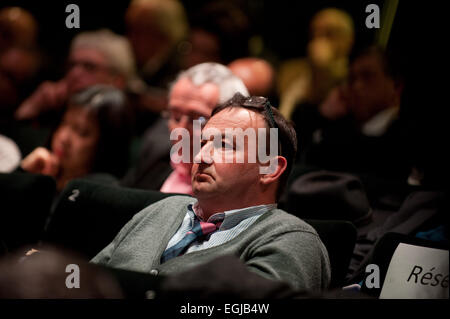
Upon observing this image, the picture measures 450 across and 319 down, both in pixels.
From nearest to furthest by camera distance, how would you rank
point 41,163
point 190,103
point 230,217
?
point 230,217, point 190,103, point 41,163

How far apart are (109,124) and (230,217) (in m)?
1.49

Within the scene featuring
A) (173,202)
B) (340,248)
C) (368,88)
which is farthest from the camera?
(368,88)

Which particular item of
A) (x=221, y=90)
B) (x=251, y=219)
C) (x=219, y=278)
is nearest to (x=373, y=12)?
(x=221, y=90)

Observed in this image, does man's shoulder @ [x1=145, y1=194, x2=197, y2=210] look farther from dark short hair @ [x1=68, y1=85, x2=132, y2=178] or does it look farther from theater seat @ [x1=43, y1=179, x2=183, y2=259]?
dark short hair @ [x1=68, y1=85, x2=132, y2=178]

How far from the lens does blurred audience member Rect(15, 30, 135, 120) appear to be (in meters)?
3.85

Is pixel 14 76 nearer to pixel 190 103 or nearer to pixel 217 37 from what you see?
pixel 217 37

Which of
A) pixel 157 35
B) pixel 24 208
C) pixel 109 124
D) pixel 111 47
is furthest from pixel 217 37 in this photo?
pixel 24 208

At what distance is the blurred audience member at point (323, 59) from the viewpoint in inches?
155

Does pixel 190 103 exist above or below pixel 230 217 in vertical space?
above

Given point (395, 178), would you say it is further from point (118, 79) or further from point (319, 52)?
point (118, 79)

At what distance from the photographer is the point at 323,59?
407cm

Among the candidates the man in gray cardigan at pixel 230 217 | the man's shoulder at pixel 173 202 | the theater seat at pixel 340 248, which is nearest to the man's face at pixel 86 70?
the man's shoulder at pixel 173 202

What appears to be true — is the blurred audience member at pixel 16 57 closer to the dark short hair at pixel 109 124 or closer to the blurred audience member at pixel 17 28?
the blurred audience member at pixel 17 28

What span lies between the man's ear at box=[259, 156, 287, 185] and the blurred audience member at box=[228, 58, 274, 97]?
5.15ft
